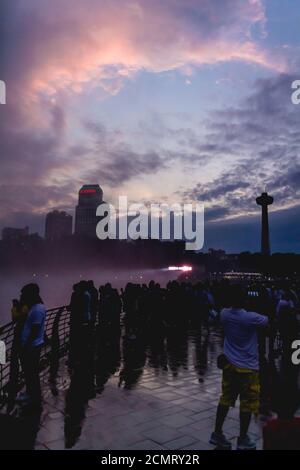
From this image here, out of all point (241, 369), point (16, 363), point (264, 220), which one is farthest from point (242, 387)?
point (264, 220)

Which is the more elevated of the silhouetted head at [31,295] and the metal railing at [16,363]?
the silhouetted head at [31,295]

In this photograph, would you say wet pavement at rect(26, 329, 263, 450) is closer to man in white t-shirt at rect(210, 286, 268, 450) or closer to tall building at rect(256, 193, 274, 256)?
man in white t-shirt at rect(210, 286, 268, 450)

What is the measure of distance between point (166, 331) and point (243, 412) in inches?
443

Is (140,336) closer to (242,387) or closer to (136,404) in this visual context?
(136,404)

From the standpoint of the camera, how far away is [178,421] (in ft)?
19.4

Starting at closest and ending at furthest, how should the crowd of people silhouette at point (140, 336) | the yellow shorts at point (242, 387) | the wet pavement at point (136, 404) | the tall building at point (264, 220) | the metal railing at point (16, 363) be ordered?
the yellow shorts at point (242, 387) → the wet pavement at point (136, 404) → the crowd of people silhouette at point (140, 336) → the metal railing at point (16, 363) → the tall building at point (264, 220)

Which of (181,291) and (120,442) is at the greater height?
(181,291)

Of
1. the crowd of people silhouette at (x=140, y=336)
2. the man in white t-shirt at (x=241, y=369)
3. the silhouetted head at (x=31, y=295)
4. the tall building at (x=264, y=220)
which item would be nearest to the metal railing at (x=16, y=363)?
the crowd of people silhouette at (x=140, y=336)

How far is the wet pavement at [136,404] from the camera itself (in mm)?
5188

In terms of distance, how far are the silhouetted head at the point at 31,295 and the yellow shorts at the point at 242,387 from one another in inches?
137

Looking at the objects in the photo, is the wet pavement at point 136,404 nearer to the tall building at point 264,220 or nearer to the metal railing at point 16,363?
Result: the metal railing at point 16,363
